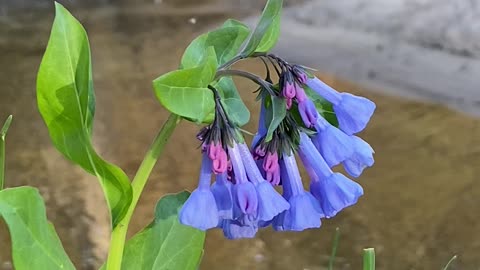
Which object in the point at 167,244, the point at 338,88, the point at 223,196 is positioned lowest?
the point at 338,88

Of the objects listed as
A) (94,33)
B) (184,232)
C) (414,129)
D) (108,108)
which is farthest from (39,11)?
(184,232)

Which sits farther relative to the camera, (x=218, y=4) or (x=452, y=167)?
(x=218, y=4)

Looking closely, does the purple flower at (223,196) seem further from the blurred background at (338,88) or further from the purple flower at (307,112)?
the blurred background at (338,88)

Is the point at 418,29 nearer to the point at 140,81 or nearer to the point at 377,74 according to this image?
the point at 377,74

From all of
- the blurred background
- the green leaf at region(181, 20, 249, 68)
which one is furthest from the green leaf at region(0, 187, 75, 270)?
the blurred background

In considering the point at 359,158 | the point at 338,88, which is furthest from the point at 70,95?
the point at 338,88

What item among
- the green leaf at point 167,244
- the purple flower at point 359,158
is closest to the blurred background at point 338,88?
the green leaf at point 167,244

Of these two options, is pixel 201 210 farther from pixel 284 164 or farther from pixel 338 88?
pixel 338 88
